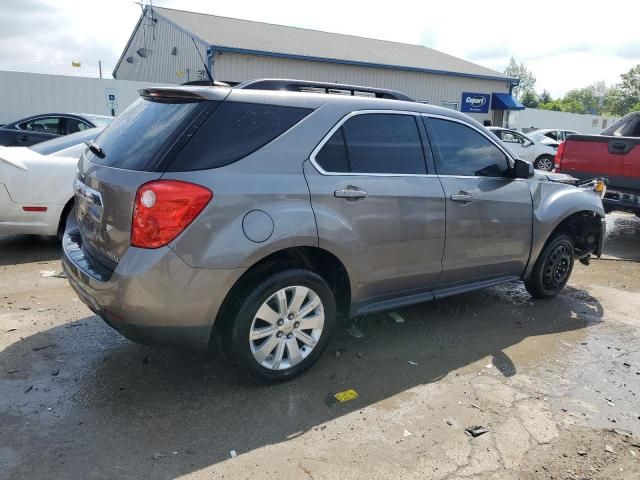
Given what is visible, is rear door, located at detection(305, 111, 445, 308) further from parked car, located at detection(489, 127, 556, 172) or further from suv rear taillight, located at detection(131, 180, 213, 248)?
parked car, located at detection(489, 127, 556, 172)

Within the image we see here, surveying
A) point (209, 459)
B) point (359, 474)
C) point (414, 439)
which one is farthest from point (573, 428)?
point (209, 459)

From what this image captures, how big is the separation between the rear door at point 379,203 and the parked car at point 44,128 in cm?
806

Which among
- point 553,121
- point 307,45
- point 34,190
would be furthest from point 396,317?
point 553,121

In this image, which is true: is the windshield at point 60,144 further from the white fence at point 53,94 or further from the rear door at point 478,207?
the white fence at point 53,94

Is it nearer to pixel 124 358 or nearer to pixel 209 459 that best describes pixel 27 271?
pixel 124 358

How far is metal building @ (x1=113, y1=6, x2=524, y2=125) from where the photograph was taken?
2022 centimetres

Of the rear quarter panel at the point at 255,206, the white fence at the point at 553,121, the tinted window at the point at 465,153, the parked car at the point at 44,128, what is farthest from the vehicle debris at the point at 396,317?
the white fence at the point at 553,121

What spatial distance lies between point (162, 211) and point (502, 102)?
28.1 meters

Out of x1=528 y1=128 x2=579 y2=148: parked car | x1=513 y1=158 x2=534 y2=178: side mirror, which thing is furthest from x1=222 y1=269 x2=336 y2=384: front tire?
x1=528 y1=128 x2=579 y2=148: parked car

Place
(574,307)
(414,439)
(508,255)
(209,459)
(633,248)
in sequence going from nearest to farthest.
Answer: (209,459)
(414,439)
(508,255)
(574,307)
(633,248)

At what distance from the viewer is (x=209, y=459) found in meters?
2.62

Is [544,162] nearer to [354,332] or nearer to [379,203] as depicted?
[354,332]

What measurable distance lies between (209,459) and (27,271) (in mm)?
3757

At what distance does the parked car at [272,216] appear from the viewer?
9.12 feet
